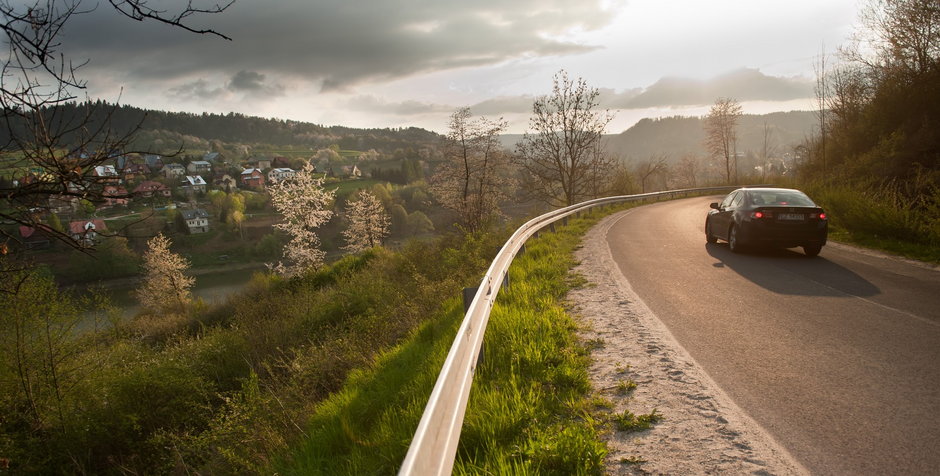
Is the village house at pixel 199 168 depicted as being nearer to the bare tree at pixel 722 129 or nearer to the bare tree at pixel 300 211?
the bare tree at pixel 300 211

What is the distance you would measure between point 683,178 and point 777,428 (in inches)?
3524

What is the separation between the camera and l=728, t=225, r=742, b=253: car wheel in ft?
34.5

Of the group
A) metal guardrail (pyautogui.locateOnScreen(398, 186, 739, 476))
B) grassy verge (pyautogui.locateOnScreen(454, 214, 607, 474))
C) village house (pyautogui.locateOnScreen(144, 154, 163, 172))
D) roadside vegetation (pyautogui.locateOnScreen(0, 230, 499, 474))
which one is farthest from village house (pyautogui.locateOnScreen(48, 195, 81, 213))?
grassy verge (pyautogui.locateOnScreen(454, 214, 607, 474))

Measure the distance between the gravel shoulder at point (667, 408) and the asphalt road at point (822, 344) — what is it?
153 mm

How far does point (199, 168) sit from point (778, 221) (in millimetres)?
145414

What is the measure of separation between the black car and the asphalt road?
1.34ft

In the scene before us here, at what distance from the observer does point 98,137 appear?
4.15 meters

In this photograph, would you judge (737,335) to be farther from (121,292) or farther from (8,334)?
(121,292)

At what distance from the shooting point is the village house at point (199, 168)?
126 meters

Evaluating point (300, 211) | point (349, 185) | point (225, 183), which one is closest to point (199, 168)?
point (225, 183)

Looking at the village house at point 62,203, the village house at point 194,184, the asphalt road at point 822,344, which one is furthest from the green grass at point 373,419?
the village house at point 194,184

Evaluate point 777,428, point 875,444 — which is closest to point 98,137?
point 777,428

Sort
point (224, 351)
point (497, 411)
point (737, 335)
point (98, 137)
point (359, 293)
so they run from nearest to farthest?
point (497, 411), point (98, 137), point (737, 335), point (224, 351), point (359, 293)

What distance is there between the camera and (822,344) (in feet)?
15.4
